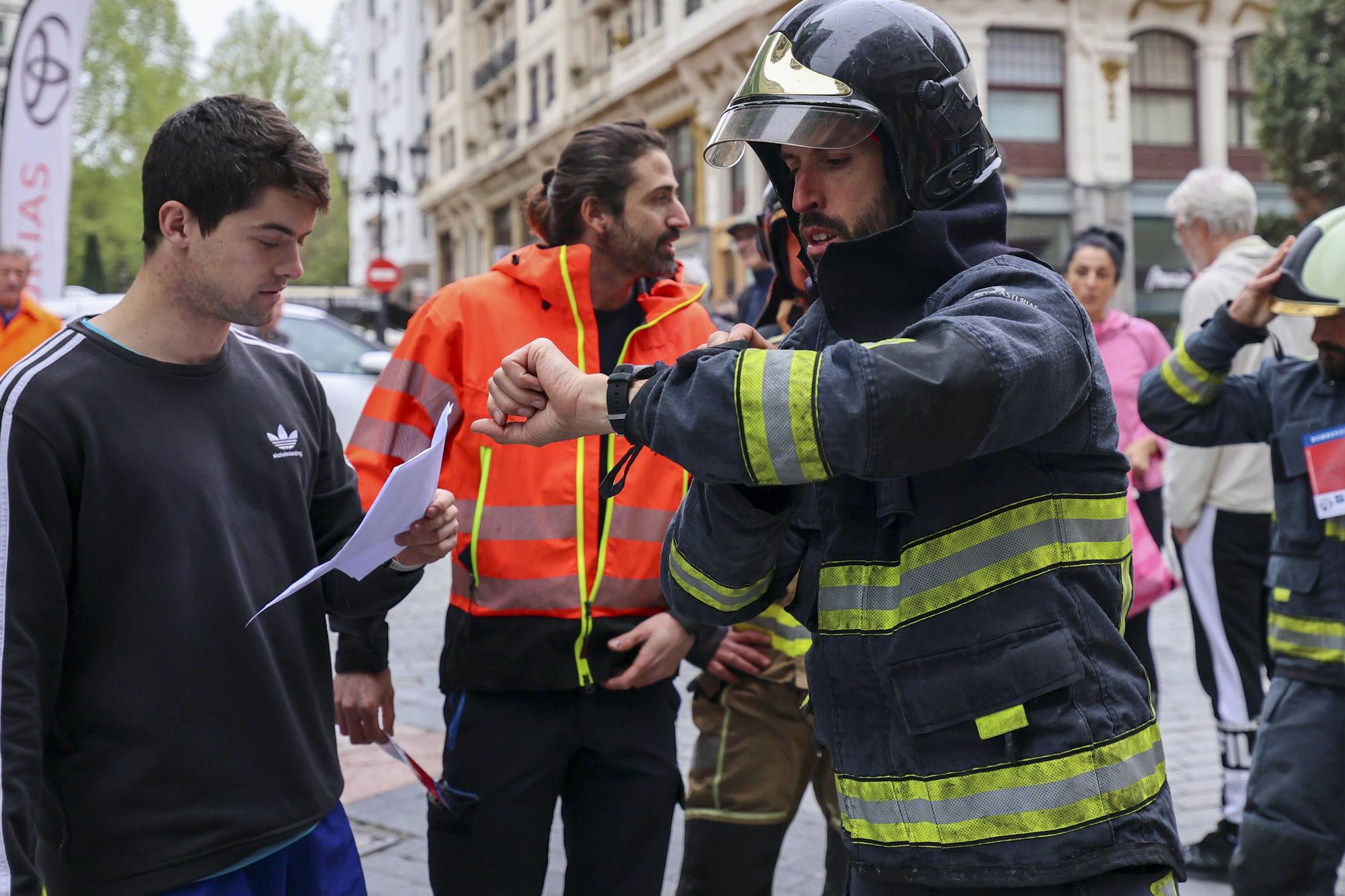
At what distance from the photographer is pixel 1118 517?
6.32ft

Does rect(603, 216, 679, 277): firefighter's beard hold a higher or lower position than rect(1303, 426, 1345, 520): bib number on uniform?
higher

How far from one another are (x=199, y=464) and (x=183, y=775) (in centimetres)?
51

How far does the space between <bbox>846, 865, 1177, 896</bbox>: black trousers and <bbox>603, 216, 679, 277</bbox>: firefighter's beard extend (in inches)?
70.6

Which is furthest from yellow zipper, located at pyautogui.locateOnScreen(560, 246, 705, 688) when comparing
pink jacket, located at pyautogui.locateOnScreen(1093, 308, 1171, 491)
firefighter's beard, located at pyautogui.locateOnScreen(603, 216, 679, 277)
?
pink jacket, located at pyautogui.locateOnScreen(1093, 308, 1171, 491)

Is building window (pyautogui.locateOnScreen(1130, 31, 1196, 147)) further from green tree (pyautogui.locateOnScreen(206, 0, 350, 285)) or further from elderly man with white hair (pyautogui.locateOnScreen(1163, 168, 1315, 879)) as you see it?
green tree (pyautogui.locateOnScreen(206, 0, 350, 285))

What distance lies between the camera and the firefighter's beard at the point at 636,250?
3275mm

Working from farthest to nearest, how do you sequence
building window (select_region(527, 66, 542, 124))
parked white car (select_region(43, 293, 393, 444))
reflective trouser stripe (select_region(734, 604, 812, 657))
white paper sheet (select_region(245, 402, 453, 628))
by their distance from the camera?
building window (select_region(527, 66, 542, 124))
parked white car (select_region(43, 293, 393, 444))
reflective trouser stripe (select_region(734, 604, 812, 657))
white paper sheet (select_region(245, 402, 453, 628))

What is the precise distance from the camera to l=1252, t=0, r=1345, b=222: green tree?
1761cm

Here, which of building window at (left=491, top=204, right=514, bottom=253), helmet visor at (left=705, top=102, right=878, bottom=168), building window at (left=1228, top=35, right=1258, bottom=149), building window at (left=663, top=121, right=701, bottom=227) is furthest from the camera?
building window at (left=491, top=204, right=514, bottom=253)

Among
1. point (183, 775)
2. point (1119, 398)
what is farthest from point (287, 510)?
point (1119, 398)

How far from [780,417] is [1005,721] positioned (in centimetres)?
54

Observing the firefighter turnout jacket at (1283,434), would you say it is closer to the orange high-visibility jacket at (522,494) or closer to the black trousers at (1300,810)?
the black trousers at (1300,810)

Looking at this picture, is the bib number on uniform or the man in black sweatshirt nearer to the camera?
the man in black sweatshirt

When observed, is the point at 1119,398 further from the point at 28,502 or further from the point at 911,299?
the point at 28,502
